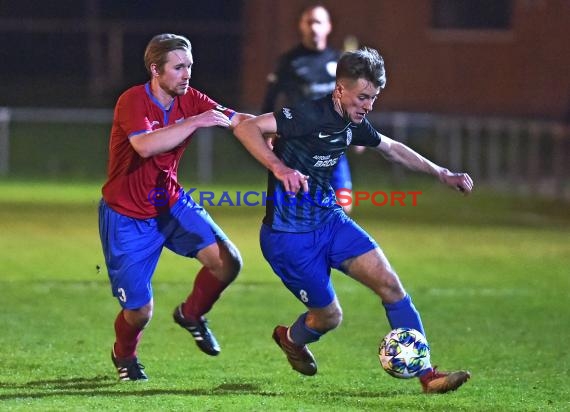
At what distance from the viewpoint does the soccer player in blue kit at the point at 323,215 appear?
7.28m

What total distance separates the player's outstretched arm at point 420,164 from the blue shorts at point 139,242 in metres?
1.20

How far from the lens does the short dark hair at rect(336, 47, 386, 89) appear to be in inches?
281

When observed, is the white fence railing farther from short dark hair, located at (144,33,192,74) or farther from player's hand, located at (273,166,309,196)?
player's hand, located at (273,166,309,196)

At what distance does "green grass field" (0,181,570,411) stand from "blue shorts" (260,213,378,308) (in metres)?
0.63

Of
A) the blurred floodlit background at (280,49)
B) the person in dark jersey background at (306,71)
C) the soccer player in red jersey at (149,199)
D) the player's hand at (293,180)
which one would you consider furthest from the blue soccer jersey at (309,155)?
the blurred floodlit background at (280,49)

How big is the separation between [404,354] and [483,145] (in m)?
17.0

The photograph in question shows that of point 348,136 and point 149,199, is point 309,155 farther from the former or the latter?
point 149,199

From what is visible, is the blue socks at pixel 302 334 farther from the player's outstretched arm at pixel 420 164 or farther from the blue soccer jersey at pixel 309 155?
the player's outstretched arm at pixel 420 164

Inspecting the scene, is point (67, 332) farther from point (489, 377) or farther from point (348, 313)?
point (489, 377)

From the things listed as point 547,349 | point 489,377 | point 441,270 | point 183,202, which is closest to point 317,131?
point 183,202

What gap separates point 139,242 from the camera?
25.3 feet

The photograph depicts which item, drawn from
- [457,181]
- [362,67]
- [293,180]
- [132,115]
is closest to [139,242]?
[132,115]

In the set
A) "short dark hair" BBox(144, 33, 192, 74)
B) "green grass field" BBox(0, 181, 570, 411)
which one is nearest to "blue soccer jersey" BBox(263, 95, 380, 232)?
"short dark hair" BBox(144, 33, 192, 74)

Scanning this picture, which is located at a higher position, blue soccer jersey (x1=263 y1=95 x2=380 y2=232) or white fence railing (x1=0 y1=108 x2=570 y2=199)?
blue soccer jersey (x1=263 y1=95 x2=380 y2=232)
